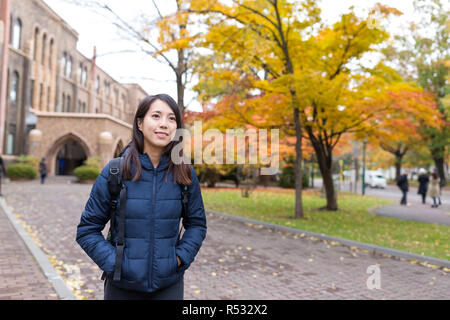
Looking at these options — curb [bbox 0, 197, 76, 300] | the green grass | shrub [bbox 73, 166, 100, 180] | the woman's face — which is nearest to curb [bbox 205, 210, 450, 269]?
the green grass

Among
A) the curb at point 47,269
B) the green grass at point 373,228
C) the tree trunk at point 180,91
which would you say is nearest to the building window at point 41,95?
the green grass at point 373,228

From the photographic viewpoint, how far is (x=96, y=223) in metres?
2.12

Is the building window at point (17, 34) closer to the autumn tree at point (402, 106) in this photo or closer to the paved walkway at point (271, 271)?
the paved walkway at point (271, 271)

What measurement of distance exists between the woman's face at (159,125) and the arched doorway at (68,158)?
41.4m

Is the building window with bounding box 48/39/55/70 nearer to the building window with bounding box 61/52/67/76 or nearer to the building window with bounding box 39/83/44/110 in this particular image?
the building window with bounding box 61/52/67/76

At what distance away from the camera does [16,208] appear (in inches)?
515

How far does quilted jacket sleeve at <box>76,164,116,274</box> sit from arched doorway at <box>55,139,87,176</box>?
41.4 m

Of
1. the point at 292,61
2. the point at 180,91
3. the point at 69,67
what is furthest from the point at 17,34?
the point at 292,61

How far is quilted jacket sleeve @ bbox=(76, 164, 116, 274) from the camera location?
81.5 inches

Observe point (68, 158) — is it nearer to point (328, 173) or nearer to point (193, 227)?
point (328, 173)
